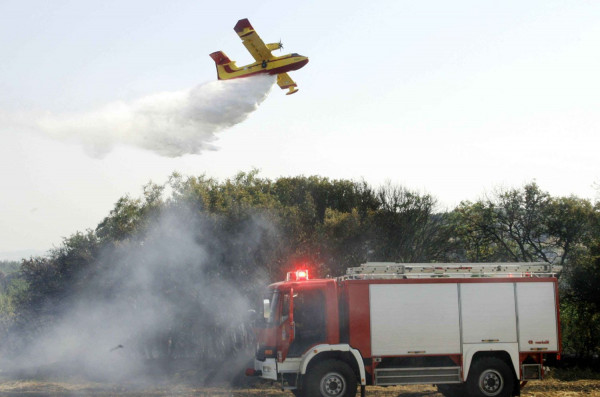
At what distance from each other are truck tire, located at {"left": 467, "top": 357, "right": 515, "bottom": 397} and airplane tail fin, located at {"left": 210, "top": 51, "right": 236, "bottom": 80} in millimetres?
17713

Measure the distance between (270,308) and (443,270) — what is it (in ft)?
14.1

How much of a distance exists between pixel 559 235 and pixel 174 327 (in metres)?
22.4

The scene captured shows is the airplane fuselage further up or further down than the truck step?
further up

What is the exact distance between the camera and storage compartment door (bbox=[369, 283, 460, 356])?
13.9 metres

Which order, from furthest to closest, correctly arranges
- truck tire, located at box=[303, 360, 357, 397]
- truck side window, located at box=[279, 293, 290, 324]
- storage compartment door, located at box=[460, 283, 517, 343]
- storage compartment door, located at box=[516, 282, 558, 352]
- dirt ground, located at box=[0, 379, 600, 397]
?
1. dirt ground, located at box=[0, 379, 600, 397]
2. storage compartment door, located at box=[516, 282, 558, 352]
3. storage compartment door, located at box=[460, 283, 517, 343]
4. truck side window, located at box=[279, 293, 290, 324]
5. truck tire, located at box=[303, 360, 357, 397]

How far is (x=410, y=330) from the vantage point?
14.0 m

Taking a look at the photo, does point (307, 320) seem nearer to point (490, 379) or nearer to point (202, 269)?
point (490, 379)

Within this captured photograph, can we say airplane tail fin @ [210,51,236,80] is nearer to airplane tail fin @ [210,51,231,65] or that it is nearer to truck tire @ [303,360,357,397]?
airplane tail fin @ [210,51,231,65]

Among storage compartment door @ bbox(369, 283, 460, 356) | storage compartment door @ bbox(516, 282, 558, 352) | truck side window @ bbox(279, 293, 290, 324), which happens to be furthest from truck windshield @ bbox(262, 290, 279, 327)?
storage compartment door @ bbox(516, 282, 558, 352)

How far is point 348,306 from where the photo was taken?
13930 mm

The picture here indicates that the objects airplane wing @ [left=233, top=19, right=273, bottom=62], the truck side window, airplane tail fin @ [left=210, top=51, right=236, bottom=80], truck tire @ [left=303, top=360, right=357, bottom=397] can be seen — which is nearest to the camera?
truck tire @ [left=303, top=360, right=357, bottom=397]

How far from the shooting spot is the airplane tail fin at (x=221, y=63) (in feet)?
89.1

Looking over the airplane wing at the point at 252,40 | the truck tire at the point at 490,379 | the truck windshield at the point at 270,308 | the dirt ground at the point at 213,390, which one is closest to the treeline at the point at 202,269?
the dirt ground at the point at 213,390

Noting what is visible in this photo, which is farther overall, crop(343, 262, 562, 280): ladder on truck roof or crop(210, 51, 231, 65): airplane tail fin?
crop(210, 51, 231, 65): airplane tail fin
